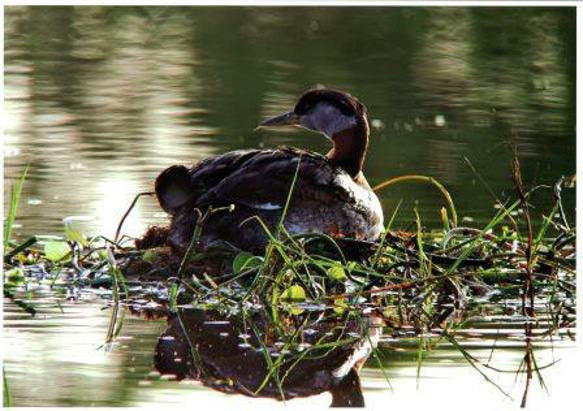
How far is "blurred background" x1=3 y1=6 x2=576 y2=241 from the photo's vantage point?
35.7ft

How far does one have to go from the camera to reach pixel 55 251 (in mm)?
8289

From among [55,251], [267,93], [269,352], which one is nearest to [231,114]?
[267,93]

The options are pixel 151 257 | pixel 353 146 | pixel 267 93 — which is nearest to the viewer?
pixel 151 257

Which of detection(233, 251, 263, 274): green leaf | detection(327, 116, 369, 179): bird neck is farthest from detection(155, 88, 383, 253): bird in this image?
detection(327, 116, 369, 179): bird neck

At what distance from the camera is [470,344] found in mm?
6668

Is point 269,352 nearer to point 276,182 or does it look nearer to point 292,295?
point 292,295

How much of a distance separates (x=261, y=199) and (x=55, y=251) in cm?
119

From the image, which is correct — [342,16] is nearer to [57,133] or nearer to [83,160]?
[57,133]

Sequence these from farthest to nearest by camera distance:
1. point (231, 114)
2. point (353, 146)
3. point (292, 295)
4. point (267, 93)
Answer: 1. point (267, 93)
2. point (231, 114)
3. point (353, 146)
4. point (292, 295)

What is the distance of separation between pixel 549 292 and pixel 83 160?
4943 mm

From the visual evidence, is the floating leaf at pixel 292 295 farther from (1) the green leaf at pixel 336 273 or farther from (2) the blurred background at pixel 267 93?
(2) the blurred background at pixel 267 93

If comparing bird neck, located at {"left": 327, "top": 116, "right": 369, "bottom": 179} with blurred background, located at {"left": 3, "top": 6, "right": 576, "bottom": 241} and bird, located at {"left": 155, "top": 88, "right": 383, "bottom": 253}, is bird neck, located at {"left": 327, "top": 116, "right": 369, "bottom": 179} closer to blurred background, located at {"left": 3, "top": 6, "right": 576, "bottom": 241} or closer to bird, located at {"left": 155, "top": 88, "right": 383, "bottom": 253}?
bird, located at {"left": 155, "top": 88, "right": 383, "bottom": 253}

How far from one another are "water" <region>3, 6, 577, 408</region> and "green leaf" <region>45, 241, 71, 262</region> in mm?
637

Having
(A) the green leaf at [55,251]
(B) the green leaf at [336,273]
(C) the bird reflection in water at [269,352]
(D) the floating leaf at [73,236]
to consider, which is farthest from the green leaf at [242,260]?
(A) the green leaf at [55,251]
